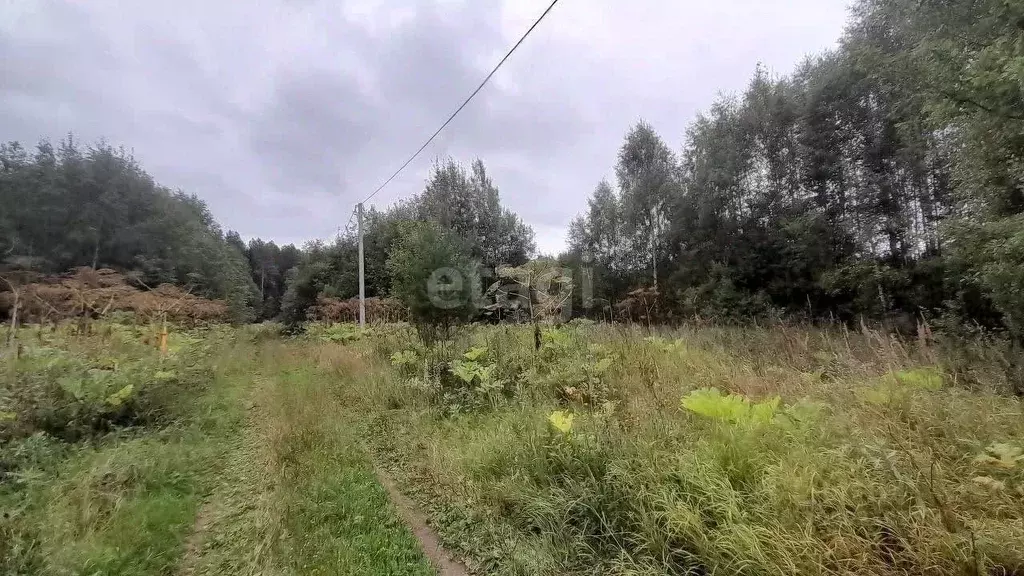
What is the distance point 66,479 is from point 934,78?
10.7 meters

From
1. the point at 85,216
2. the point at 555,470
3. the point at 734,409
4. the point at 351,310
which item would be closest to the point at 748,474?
the point at 734,409

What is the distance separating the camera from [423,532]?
8.46 feet

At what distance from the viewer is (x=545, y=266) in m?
7.81

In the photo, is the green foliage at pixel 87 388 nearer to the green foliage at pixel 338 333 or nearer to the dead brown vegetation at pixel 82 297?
the dead brown vegetation at pixel 82 297

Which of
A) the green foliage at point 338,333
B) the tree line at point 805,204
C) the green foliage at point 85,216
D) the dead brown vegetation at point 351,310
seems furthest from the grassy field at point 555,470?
the dead brown vegetation at point 351,310

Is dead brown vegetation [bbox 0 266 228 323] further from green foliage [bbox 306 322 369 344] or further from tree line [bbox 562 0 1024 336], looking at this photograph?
tree line [bbox 562 0 1024 336]

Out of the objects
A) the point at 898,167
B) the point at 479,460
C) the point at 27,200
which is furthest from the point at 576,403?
the point at 898,167

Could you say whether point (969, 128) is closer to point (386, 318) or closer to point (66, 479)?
point (66, 479)

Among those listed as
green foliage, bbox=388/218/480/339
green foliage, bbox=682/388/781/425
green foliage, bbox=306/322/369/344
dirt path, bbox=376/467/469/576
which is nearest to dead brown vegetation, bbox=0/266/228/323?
green foliage, bbox=306/322/369/344

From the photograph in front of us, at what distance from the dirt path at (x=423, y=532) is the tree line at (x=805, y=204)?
20.5ft

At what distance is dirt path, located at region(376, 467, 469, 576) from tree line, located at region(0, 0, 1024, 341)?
6.25 m

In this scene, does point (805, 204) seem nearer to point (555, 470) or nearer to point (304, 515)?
point (555, 470)

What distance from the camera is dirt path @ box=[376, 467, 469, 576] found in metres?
2.20

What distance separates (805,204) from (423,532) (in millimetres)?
14302
